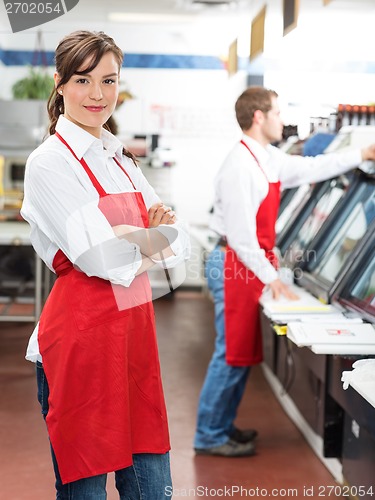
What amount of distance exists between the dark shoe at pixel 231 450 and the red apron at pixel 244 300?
407 millimetres

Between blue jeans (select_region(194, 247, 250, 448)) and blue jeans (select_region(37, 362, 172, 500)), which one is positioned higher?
blue jeans (select_region(37, 362, 172, 500))

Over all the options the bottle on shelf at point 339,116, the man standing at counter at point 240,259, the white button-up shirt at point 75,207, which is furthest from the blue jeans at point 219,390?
the white button-up shirt at point 75,207

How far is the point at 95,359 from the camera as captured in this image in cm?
191

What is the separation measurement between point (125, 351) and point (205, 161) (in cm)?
714

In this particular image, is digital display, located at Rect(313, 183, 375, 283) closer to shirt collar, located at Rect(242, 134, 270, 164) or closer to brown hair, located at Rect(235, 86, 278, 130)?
shirt collar, located at Rect(242, 134, 270, 164)

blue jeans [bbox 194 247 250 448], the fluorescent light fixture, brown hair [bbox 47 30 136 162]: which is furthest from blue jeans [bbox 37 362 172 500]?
the fluorescent light fixture

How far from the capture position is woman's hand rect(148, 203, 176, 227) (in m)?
1.99

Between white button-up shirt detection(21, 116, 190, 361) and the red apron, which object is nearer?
white button-up shirt detection(21, 116, 190, 361)

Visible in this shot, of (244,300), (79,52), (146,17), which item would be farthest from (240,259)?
(146,17)

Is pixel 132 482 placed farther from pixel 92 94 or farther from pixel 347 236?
pixel 347 236

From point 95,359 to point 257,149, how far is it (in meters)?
1.97

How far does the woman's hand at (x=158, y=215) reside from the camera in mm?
1990

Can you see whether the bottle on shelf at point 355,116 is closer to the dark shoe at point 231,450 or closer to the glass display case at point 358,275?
the glass display case at point 358,275

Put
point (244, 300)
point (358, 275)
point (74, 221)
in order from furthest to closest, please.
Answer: point (244, 300) < point (358, 275) < point (74, 221)
